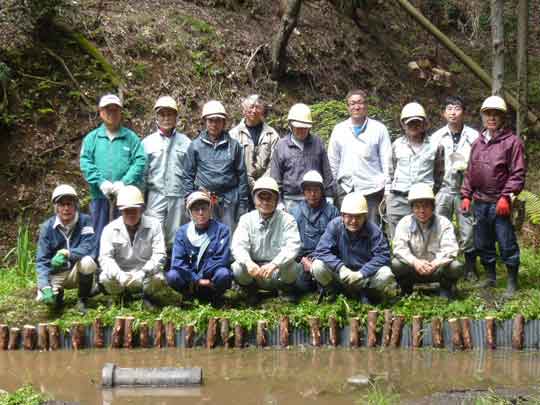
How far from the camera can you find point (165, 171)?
8242mm

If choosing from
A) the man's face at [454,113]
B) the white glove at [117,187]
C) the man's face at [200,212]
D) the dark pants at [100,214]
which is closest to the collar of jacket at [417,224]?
the man's face at [454,113]

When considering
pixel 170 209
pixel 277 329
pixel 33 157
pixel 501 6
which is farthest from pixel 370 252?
pixel 33 157

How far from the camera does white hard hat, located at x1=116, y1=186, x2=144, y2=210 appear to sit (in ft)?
24.6

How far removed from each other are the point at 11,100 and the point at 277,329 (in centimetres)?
676

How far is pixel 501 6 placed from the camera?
10117 mm

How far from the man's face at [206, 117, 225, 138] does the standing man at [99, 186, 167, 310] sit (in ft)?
3.58

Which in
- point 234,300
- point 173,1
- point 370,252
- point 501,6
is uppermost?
point 173,1

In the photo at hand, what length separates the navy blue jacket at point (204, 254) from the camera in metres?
7.64

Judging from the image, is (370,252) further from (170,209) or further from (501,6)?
(501,6)

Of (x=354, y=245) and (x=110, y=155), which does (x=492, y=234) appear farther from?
(x=110, y=155)

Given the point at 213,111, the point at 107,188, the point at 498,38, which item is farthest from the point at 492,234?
the point at 107,188

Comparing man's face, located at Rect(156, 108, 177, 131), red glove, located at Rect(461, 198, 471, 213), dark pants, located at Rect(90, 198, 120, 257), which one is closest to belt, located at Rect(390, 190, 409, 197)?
red glove, located at Rect(461, 198, 471, 213)

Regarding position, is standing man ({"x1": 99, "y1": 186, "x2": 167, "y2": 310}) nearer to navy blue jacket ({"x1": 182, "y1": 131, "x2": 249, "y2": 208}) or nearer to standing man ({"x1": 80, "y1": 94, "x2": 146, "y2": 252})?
standing man ({"x1": 80, "y1": 94, "x2": 146, "y2": 252})

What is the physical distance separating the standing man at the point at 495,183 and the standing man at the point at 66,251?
4.08m
